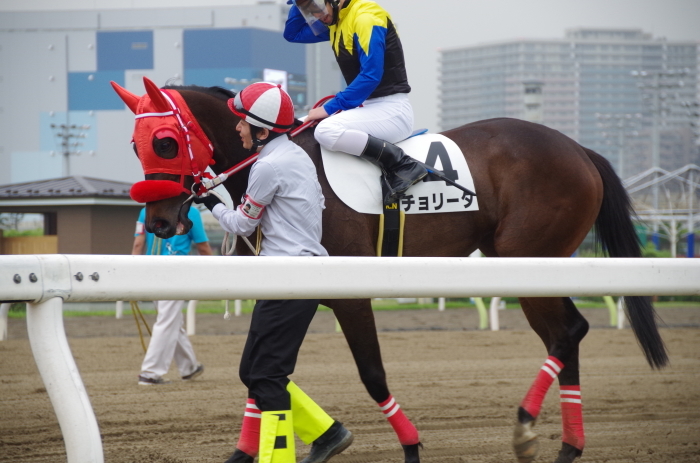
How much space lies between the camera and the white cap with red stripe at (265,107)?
9.61 ft

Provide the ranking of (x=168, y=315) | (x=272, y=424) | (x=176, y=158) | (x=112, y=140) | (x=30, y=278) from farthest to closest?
(x=112, y=140), (x=168, y=315), (x=176, y=158), (x=272, y=424), (x=30, y=278)

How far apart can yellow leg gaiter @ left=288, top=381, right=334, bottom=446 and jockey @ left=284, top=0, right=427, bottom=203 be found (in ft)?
3.16

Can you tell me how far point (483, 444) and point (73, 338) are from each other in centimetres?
668

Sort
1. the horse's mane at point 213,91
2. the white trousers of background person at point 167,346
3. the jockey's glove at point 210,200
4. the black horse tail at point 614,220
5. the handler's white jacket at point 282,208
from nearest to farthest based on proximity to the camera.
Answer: the handler's white jacket at point 282,208
the jockey's glove at point 210,200
the horse's mane at point 213,91
the black horse tail at point 614,220
the white trousers of background person at point 167,346

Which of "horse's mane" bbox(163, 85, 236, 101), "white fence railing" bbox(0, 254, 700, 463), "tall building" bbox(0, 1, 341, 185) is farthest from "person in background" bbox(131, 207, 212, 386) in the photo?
"tall building" bbox(0, 1, 341, 185)

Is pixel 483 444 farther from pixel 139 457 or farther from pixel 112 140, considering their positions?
pixel 112 140

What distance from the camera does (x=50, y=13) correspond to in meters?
75.0

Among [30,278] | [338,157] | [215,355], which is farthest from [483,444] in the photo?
[215,355]

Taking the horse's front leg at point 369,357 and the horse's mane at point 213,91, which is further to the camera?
the horse's mane at point 213,91

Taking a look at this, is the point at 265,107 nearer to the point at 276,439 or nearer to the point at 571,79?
the point at 276,439

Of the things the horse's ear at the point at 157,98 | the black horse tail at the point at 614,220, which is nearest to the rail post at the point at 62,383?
the horse's ear at the point at 157,98

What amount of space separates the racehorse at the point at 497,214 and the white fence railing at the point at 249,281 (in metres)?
1.12

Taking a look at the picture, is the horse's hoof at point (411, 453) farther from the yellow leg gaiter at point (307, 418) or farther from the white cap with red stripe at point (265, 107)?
the white cap with red stripe at point (265, 107)

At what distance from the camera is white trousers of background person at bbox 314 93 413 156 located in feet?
11.4
